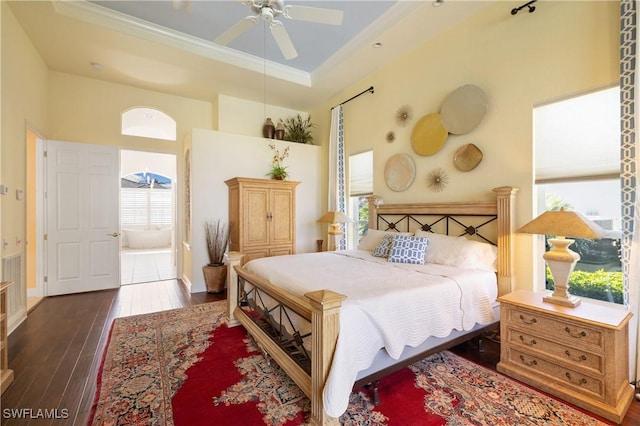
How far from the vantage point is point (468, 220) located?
320 centimetres

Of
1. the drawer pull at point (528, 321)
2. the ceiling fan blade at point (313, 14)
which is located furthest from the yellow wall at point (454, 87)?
the ceiling fan blade at point (313, 14)

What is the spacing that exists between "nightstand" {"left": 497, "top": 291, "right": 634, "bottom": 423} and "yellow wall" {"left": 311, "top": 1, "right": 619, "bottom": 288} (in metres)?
0.71

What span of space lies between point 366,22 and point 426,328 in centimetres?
357

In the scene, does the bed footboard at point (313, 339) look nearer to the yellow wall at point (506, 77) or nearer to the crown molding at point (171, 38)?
the yellow wall at point (506, 77)

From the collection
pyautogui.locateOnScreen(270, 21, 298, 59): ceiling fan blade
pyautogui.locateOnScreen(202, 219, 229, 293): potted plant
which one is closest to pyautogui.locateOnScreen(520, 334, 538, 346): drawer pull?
pyautogui.locateOnScreen(270, 21, 298, 59): ceiling fan blade

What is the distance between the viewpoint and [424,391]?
6.49 ft

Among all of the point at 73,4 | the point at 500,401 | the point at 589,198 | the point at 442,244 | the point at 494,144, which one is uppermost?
the point at 73,4

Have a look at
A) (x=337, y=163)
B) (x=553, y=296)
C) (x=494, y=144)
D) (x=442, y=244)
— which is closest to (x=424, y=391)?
(x=553, y=296)

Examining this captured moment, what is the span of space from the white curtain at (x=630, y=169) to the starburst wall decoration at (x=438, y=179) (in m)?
1.50

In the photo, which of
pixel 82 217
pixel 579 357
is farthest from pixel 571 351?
pixel 82 217

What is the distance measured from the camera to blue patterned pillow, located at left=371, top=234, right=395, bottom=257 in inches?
130

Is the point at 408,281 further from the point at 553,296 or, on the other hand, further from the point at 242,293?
the point at 242,293

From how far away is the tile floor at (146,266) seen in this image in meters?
5.39

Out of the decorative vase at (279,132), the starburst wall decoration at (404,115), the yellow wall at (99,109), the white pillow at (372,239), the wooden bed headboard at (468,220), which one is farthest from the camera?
the decorative vase at (279,132)
